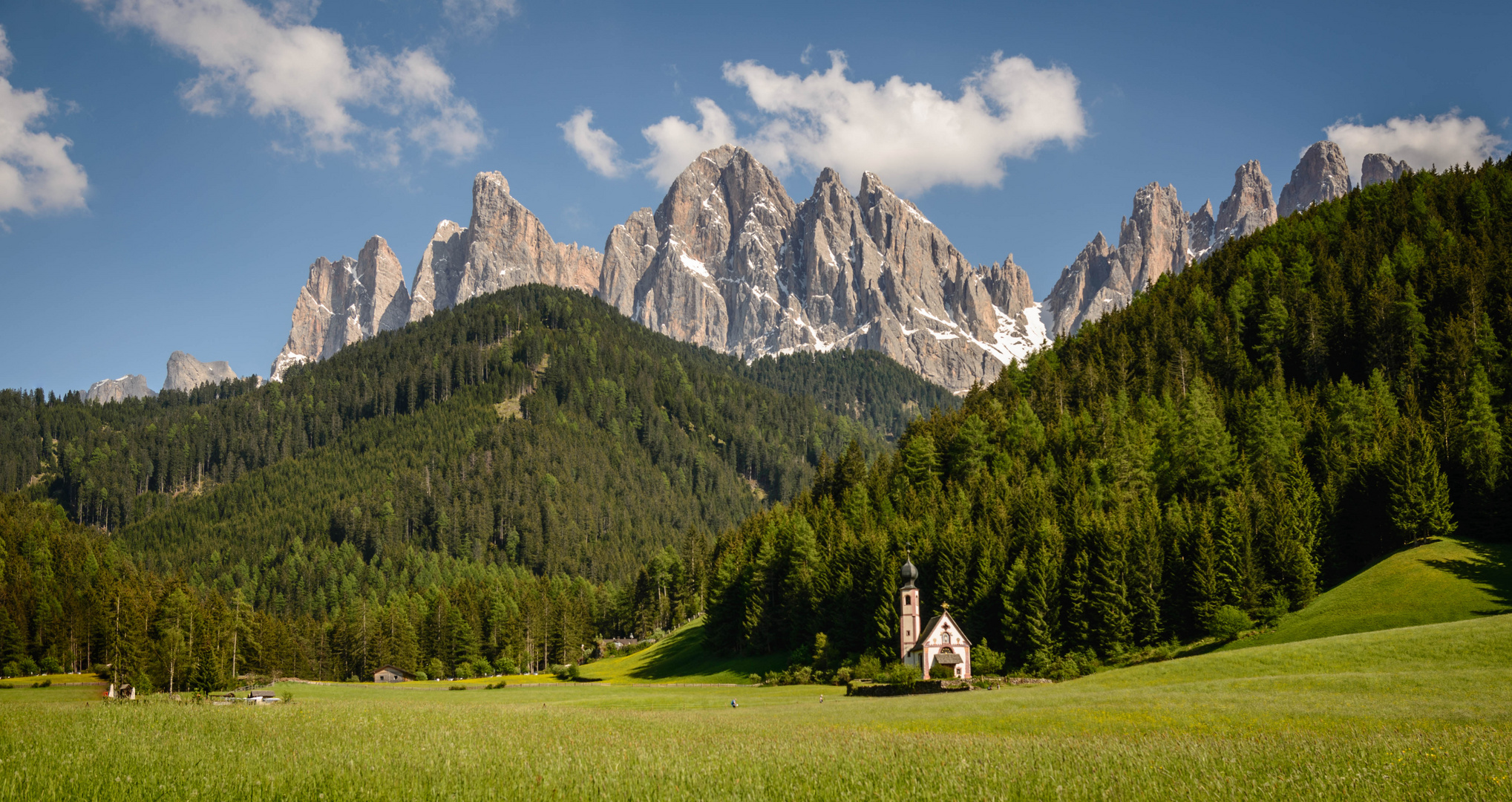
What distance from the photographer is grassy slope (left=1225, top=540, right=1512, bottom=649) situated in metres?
58.1

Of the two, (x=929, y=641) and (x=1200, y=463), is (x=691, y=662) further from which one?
(x=1200, y=463)

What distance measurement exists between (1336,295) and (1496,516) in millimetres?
48430

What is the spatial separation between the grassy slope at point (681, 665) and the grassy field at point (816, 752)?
4727 cm

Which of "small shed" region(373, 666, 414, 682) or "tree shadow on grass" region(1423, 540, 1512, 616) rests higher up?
"tree shadow on grass" region(1423, 540, 1512, 616)

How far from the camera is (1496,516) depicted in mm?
69250

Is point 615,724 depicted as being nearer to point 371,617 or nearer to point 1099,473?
point 1099,473

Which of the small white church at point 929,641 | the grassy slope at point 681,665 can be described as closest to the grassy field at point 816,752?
the small white church at point 929,641

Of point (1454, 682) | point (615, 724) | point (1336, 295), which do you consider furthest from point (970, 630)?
point (1336, 295)

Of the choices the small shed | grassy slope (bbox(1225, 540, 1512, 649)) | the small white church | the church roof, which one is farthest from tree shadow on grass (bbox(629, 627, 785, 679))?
grassy slope (bbox(1225, 540, 1512, 649))

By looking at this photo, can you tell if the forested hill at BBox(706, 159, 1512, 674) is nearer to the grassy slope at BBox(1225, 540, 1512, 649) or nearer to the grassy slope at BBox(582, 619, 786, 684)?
the grassy slope at BBox(1225, 540, 1512, 649)

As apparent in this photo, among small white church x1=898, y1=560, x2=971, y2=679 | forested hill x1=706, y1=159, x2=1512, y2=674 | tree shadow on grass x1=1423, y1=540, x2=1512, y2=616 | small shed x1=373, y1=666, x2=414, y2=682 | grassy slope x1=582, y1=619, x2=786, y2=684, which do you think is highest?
forested hill x1=706, y1=159, x2=1512, y2=674

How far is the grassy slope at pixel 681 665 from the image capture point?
8712 centimetres

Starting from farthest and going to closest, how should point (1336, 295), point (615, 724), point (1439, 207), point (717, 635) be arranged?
point (1439, 207) < point (1336, 295) < point (717, 635) < point (615, 724)

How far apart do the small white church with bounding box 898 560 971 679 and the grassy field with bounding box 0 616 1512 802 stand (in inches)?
1187
